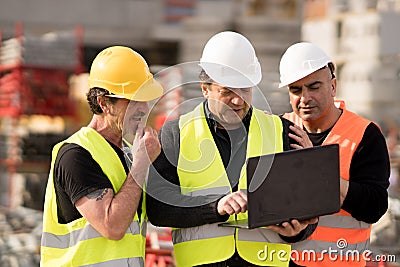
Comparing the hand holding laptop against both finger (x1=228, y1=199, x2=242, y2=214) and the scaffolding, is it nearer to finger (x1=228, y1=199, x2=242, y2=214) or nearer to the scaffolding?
finger (x1=228, y1=199, x2=242, y2=214)

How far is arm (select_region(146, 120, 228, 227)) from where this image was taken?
4.17 metres

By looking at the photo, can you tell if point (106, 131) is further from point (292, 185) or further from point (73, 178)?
point (292, 185)

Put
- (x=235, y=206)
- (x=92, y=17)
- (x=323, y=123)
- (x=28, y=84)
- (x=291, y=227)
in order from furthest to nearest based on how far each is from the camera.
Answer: (x=92, y=17) → (x=28, y=84) → (x=323, y=123) → (x=291, y=227) → (x=235, y=206)

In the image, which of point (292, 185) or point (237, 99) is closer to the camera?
point (292, 185)

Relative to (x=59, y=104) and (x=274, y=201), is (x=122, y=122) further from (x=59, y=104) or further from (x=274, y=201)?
(x=59, y=104)

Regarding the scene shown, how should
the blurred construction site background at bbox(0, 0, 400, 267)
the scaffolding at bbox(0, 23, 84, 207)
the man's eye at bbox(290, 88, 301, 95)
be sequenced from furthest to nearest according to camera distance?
the scaffolding at bbox(0, 23, 84, 207) < the blurred construction site background at bbox(0, 0, 400, 267) < the man's eye at bbox(290, 88, 301, 95)

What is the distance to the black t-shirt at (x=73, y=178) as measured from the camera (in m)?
3.92

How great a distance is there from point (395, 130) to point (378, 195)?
12840mm

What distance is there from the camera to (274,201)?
399 centimetres

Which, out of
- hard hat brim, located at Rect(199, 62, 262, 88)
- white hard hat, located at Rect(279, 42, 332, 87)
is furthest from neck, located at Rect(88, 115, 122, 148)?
white hard hat, located at Rect(279, 42, 332, 87)

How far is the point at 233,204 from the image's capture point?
4.03m

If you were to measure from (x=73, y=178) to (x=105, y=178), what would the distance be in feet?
0.44

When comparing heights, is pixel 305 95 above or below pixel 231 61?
below
